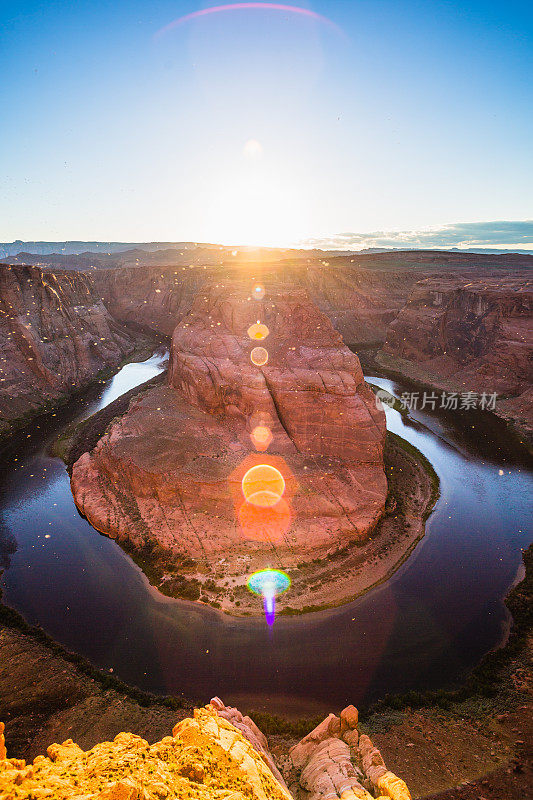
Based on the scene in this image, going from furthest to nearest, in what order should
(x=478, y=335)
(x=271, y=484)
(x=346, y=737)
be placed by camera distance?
(x=478, y=335) < (x=271, y=484) < (x=346, y=737)

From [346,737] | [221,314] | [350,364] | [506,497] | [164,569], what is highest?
[221,314]

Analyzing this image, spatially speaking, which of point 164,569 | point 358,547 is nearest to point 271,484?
point 358,547

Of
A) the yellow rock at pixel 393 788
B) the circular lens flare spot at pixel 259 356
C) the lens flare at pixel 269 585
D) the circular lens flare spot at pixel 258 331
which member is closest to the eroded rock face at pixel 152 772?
the yellow rock at pixel 393 788

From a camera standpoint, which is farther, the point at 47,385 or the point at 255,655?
the point at 47,385

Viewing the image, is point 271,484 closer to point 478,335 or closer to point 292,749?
point 292,749

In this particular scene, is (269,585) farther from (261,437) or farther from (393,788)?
(393,788)

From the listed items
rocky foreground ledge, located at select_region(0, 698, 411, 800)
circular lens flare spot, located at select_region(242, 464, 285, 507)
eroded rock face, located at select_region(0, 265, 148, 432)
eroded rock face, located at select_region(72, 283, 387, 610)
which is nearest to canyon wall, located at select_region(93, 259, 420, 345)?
eroded rock face, located at select_region(0, 265, 148, 432)

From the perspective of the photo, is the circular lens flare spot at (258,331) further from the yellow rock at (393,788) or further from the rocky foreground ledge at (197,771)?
the yellow rock at (393,788)

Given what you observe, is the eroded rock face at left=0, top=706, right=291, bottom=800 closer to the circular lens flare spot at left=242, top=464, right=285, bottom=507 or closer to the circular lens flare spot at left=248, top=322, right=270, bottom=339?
the circular lens flare spot at left=242, top=464, right=285, bottom=507
